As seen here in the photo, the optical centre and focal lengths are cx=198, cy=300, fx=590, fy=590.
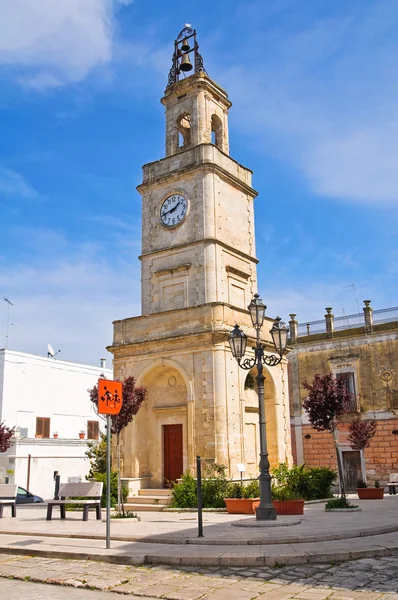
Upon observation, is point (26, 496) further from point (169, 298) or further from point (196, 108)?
point (196, 108)

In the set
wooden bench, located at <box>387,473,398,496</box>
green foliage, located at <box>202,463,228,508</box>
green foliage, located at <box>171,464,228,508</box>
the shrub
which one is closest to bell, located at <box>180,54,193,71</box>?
green foliage, located at <box>171,464,228,508</box>

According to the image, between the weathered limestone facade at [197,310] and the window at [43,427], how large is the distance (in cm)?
1375

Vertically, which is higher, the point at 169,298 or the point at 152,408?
the point at 169,298

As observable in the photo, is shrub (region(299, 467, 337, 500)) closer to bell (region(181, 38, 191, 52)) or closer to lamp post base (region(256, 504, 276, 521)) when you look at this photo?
lamp post base (region(256, 504, 276, 521))

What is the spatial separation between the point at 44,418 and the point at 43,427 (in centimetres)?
50

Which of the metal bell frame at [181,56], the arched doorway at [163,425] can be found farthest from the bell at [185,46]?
the arched doorway at [163,425]

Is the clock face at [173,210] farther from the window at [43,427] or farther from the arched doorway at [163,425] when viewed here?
the window at [43,427]

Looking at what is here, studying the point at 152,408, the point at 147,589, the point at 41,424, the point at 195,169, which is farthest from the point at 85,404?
the point at 147,589

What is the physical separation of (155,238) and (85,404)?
16716 millimetres

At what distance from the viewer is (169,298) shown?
72.4ft

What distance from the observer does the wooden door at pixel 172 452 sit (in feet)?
65.4

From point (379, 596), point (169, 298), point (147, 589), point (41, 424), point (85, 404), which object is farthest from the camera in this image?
point (85, 404)

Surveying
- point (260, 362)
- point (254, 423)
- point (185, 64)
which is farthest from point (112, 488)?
point (185, 64)

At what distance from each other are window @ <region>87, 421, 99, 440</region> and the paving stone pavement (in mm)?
27486
